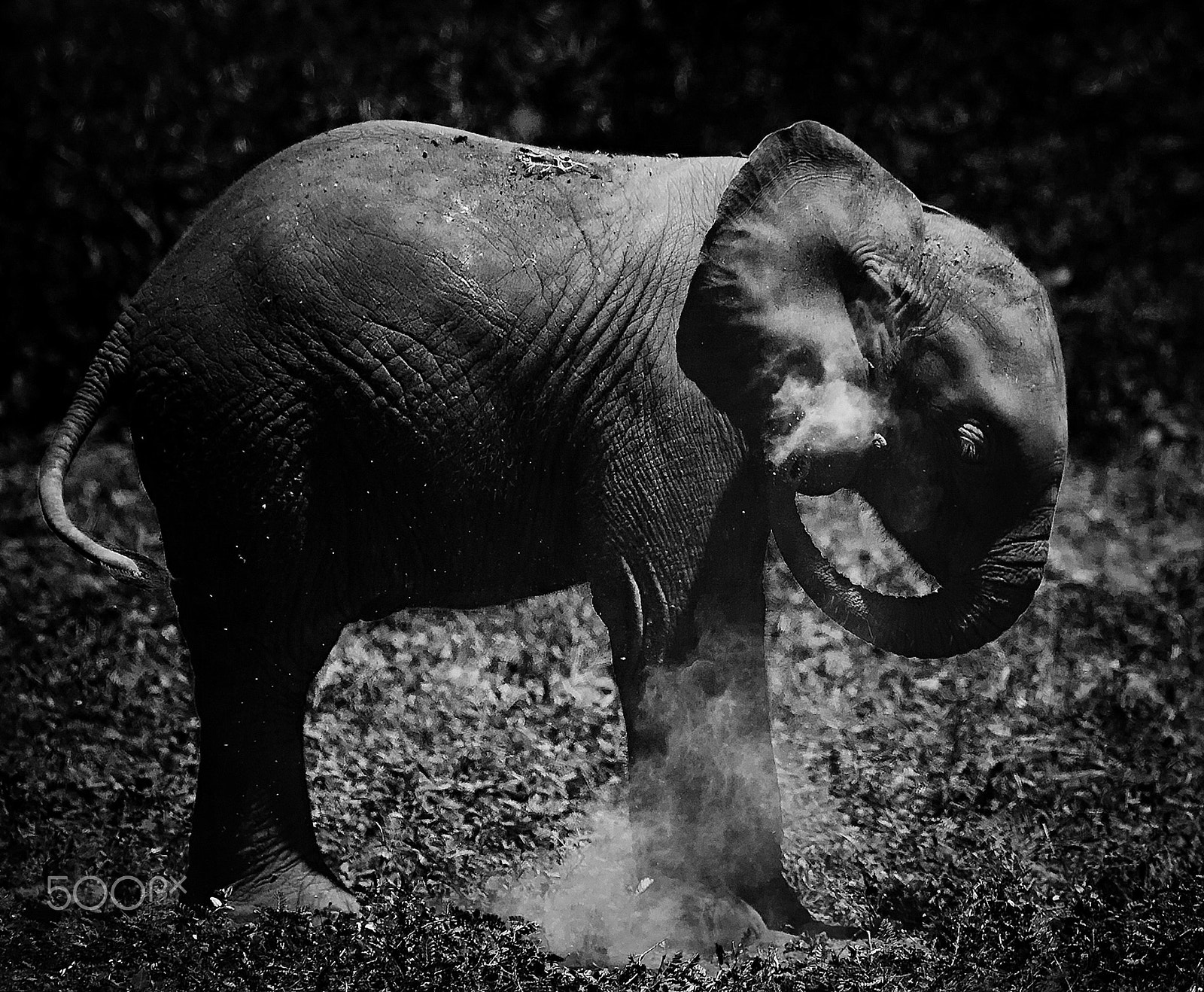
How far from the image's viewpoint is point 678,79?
10758 mm

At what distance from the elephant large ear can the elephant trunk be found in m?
0.36

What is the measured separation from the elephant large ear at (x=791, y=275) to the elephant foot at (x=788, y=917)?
1.50 m

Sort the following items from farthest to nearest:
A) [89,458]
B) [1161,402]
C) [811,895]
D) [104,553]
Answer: [1161,402] < [89,458] < [811,895] < [104,553]

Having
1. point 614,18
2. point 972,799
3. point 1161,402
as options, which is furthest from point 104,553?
point 1161,402

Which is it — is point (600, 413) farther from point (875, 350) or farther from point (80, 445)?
point (80, 445)

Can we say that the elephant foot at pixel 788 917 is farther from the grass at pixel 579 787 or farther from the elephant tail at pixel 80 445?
the elephant tail at pixel 80 445

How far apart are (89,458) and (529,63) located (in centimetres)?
398

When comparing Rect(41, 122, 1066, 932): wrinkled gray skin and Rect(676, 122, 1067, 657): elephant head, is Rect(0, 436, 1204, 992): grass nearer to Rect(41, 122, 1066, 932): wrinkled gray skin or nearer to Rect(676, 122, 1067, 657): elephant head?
Rect(41, 122, 1066, 932): wrinkled gray skin

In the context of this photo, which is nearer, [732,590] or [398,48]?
[732,590]

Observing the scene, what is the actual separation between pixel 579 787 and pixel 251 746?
5.24ft

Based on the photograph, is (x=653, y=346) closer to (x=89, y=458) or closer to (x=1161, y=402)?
(x=89, y=458)

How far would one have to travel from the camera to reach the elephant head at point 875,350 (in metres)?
4.43

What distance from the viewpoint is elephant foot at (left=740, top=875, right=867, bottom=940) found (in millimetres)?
4953

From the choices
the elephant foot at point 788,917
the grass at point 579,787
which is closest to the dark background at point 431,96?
the grass at point 579,787
